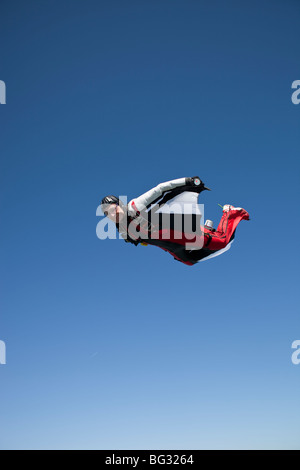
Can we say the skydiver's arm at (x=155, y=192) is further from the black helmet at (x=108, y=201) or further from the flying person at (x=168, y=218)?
the black helmet at (x=108, y=201)

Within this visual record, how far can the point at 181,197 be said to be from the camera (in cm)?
444

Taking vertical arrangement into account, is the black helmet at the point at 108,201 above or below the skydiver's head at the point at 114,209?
above

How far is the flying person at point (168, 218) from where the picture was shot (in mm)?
4344

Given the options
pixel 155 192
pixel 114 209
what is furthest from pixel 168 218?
pixel 114 209

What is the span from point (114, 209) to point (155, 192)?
0.57 meters

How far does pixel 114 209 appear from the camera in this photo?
4418mm

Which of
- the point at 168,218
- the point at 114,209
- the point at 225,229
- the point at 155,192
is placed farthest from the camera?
the point at 225,229

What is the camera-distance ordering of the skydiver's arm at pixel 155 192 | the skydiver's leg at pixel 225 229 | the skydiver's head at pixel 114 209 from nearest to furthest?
the skydiver's arm at pixel 155 192 < the skydiver's head at pixel 114 209 < the skydiver's leg at pixel 225 229

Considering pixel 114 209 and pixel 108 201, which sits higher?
pixel 108 201

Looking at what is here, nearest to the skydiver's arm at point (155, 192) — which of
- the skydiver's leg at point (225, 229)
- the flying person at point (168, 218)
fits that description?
the flying person at point (168, 218)

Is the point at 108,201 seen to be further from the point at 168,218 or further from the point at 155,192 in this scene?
→ the point at 168,218
